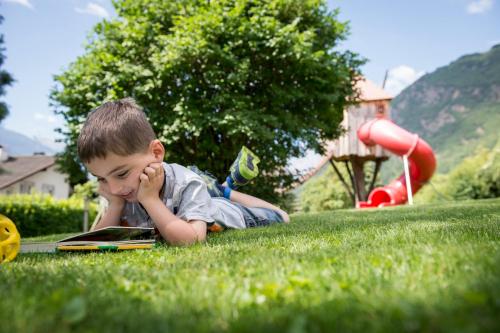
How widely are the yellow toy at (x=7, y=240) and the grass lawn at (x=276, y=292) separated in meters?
0.45

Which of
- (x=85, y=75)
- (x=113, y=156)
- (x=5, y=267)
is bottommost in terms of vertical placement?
(x=5, y=267)

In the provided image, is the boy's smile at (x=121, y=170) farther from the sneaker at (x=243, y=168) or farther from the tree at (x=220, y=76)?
the tree at (x=220, y=76)

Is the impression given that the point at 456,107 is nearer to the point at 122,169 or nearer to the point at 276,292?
the point at 122,169

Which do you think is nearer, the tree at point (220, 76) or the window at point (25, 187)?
the tree at point (220, 76)

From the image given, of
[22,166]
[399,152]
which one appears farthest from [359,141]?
[22,166]

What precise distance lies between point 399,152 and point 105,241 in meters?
16.2

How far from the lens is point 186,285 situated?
1.47m

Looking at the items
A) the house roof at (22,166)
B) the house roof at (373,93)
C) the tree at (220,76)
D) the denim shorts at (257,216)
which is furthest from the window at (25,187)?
the denim shorts at (257,216)

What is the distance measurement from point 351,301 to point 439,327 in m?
0.31

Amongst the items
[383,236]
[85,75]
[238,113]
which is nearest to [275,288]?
[383,236]

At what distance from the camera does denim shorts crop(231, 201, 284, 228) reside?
4952 millimetres

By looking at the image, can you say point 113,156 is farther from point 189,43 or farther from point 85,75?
point 85,75

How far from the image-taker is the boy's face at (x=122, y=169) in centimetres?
302

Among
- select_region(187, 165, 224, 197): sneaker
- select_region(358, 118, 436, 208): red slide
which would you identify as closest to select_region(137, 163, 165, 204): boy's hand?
select_region(187, 165, 224, 197): sneaker
